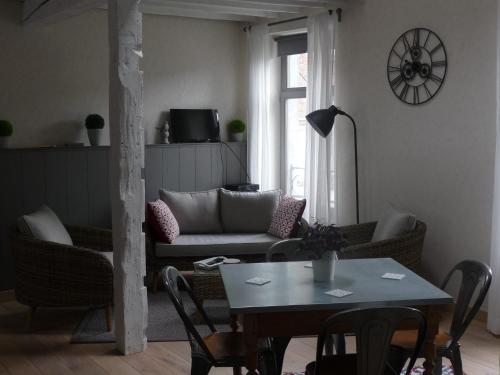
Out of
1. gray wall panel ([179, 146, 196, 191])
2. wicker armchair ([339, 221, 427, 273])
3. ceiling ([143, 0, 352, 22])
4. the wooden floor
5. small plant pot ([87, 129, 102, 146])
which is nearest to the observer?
the wooden floor

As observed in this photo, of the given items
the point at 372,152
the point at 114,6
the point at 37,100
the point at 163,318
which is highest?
the point at 114,6

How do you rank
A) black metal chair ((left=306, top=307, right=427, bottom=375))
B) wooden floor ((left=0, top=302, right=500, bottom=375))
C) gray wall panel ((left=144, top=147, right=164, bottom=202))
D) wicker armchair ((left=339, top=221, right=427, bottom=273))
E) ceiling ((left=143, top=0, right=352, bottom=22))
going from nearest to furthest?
black metal chair ((left=306, top=307, right=427, bottom=375)) < wooden floor ((left=0, top=302, right=500, bottom=375)) < wicker armchair ((left=339, top=221, right=427, bottom=273)) < ceiling ((left=143, top=0, right=352, bottom=22)) < gray wall panel ((left=144, top=147, right=164, bottom=202))

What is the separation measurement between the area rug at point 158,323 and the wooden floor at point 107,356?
10cm

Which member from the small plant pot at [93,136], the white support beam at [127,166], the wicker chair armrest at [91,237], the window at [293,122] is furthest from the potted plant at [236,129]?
the white support beam at [127,166]

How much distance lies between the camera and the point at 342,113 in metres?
6.01

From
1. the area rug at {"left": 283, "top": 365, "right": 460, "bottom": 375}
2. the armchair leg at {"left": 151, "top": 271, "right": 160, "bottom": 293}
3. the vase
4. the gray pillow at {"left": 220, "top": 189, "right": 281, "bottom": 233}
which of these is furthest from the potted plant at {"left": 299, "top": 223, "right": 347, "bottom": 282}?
the gray pillow at {"left": 220, "top": 189, "right": 281, "bottom": 233}

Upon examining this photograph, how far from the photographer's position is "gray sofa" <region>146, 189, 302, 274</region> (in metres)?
6.00

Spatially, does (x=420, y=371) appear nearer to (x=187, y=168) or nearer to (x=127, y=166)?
(x=127, y=166)

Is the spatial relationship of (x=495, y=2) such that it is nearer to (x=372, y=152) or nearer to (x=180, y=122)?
(x=372, y=152)

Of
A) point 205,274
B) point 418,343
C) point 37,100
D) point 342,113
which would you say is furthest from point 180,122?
point 418,343

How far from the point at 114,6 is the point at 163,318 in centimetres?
239

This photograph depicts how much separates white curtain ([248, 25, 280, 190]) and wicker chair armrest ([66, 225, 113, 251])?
224cm

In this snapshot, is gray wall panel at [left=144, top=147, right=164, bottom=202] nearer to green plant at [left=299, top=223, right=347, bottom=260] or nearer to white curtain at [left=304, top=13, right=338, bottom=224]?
white curtain at [left=304, top=13, right=338, bottom=224]

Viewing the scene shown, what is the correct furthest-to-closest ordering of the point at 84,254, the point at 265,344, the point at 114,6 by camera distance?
the point at 84,254 → the point at 114,6 → the point at 265,344
